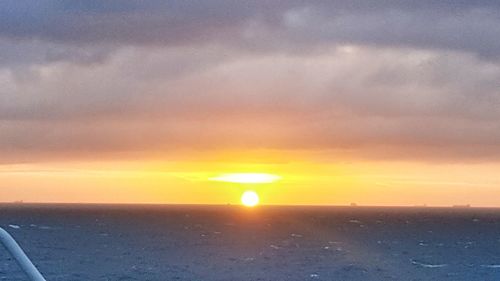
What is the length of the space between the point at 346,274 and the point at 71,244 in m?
56.0

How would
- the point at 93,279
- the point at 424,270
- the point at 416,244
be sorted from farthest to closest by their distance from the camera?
the point at 416,244 < the point at 424,270 < the point at 93,279

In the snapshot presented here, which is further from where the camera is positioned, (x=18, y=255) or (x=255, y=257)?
(x=255, y=257)

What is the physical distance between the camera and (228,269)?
9756 centimetres

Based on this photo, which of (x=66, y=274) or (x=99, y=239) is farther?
(x=99, y=239)

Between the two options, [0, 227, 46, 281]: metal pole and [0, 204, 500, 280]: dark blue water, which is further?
[0, 204, 500, 280]: dark blue water

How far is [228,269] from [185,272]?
5621 mm

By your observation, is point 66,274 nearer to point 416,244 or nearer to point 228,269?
point 228,269

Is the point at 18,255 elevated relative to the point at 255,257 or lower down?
elevated

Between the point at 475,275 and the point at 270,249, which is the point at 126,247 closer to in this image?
the point at 270,249

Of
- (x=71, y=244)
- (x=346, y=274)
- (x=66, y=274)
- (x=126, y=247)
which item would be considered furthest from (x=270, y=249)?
(x=66, y=274)

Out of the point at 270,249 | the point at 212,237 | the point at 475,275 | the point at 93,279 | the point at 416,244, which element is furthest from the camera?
the point at 212,237

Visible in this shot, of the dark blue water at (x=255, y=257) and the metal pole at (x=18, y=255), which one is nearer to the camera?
the metal pole at (x=18, y=255)

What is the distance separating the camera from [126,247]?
135 meters

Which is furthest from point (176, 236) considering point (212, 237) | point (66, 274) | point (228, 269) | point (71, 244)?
point (66, 274)
